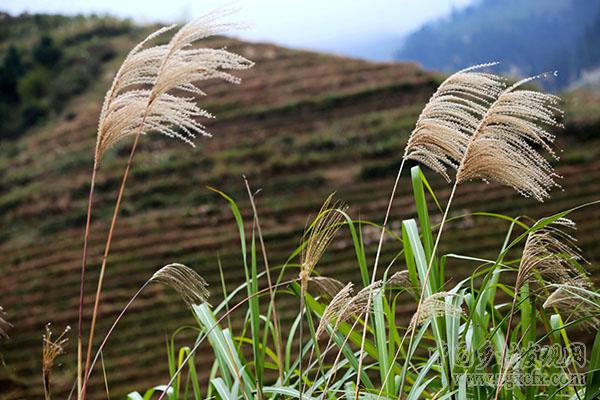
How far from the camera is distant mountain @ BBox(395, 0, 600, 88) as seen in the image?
134 ft

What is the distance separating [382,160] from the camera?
1461cm

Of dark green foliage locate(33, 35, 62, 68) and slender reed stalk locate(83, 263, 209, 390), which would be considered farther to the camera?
dark green foliage locate(33, 35, 62, 68)

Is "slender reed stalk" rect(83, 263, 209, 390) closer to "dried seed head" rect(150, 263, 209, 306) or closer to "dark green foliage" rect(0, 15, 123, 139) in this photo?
"dried seed head" rect(150, 263, 209, 306)

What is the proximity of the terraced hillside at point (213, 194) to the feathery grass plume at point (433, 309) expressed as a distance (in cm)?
817

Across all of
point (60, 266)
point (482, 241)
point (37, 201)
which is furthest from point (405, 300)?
point (37, 201)

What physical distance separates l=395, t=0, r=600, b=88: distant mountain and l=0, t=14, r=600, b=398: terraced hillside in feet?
76.3

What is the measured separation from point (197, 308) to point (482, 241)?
11.2 metres

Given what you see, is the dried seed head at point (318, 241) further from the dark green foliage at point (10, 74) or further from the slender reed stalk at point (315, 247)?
the dark green foliage at point (10, 74)

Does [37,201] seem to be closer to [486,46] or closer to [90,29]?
[90,29]

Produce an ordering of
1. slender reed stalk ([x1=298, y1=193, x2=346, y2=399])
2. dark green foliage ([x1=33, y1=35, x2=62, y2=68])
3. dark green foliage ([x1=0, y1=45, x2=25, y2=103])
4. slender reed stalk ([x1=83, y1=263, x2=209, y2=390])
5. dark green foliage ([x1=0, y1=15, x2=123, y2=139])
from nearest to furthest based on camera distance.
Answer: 1. slender reed stalk ([x1=298, y1=193, x2=346, y2=399])
2. slender reed stalk ([x1=83, y1=263, x2=209, y2=390])
3. dark green foliage ([x1=0, y1=15, x2=123, y2=139])
4. dark green foliage ([x1=0, y1=45, x2=25, y2=103])
5. dark green foliage ([x1=33, y1=35, x2=62, y2=68])

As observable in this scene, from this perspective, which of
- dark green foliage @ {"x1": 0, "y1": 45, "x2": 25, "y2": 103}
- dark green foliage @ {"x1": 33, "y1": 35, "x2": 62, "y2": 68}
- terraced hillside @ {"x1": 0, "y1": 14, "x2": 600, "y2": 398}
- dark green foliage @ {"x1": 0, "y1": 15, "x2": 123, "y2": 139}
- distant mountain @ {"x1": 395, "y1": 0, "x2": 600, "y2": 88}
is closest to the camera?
terraced hillside @ {"x1": 0, "y1": 14, "x2": 600, "y2": 398}

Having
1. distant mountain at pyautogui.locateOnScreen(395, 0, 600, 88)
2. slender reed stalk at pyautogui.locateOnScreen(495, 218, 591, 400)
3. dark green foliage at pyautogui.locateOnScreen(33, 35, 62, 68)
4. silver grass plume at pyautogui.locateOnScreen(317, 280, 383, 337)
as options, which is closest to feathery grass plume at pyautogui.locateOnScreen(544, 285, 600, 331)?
slender reed stalk at pyautogui.locateOnScreen(495, 218, 591, 400)

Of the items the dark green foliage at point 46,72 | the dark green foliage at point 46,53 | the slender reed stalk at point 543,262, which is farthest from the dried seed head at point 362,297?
the dark green foliage at point 46,53

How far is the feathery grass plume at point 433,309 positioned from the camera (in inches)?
28.9
